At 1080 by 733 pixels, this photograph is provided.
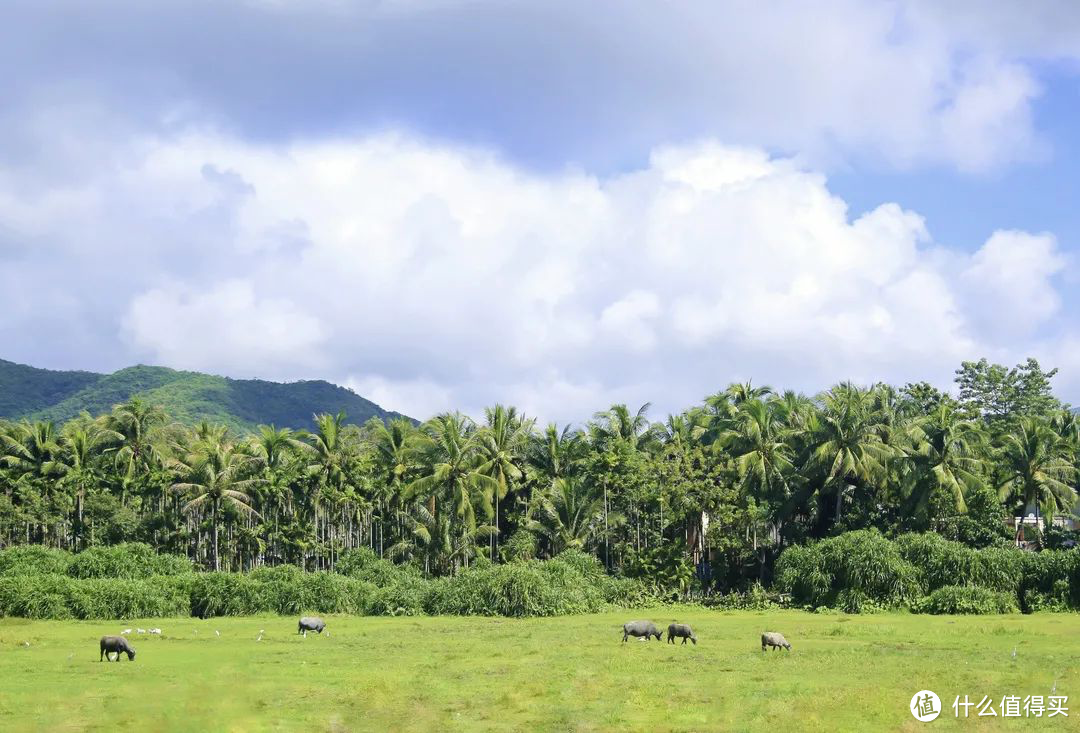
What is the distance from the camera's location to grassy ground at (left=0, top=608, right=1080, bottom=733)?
19.9 m

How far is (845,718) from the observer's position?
19.6 meters

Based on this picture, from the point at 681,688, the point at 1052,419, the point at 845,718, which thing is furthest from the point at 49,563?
the point at 1052,419

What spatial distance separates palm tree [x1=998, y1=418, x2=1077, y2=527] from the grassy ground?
21.5 metres

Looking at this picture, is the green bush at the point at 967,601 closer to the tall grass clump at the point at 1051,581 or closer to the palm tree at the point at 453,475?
the tall grass clump at the point at 1051,581

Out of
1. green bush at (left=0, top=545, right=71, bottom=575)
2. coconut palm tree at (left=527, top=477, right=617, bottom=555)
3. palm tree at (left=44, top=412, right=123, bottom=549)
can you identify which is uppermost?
palm tree at (left=44, top=412, right=123, bottom=549)

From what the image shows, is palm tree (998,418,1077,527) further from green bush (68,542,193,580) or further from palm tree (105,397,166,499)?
palm tree (105,397,166,499)

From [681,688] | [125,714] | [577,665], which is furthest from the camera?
[577,665]

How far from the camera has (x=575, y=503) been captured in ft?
210

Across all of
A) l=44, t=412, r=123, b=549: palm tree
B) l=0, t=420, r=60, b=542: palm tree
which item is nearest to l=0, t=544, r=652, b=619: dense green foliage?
l=44, t=412, r=123, b=549: palm tree

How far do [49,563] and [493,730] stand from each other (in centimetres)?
4185

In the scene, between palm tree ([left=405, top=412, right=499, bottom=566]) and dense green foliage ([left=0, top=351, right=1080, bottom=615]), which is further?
palm tree ([left=405, top=412, right=499, bottom=566])

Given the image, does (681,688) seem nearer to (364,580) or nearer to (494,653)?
(494,653)

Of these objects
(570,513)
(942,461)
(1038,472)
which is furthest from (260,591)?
(1038,472)

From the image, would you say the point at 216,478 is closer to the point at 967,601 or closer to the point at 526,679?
the point at 967,601
